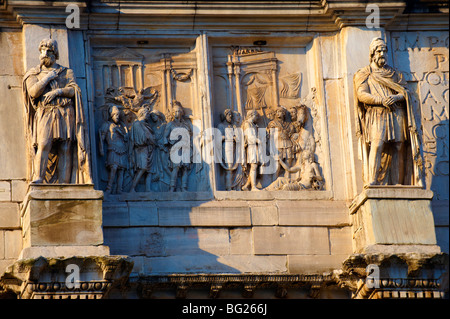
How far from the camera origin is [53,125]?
18.5 metres

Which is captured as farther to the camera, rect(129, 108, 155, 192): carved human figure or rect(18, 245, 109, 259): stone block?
rect(129, 108, 155, 192): carved human figure

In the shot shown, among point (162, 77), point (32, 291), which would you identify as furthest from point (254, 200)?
point (32, 291)

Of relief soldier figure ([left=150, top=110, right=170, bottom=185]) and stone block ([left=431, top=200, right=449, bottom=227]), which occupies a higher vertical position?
relief soldier figure ([left=150, top=110, right=170, bottom=185])

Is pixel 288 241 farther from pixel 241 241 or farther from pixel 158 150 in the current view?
pixel 158 150

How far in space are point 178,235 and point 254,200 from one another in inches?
45.8

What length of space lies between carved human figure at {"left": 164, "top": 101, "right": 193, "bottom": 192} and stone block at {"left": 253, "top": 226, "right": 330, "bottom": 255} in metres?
1.25

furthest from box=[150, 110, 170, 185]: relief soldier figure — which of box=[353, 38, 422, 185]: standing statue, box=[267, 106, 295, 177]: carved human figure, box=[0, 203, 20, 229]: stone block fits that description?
box=[353, 38, 422, 185]: standing statue

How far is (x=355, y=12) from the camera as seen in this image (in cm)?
1995

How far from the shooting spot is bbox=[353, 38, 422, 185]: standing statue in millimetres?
18969

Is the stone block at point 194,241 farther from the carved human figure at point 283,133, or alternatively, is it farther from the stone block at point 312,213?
the carved human figure at point 283,133

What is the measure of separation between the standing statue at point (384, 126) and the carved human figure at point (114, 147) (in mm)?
3174

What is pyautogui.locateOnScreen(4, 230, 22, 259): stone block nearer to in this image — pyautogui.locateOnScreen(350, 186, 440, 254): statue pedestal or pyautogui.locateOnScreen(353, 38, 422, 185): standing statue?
pyautogui.locateOnScreen(350, 186, 440, 254): statue pedestal

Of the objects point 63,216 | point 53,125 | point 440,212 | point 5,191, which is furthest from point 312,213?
point 5,191

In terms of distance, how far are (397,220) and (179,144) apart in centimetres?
320
